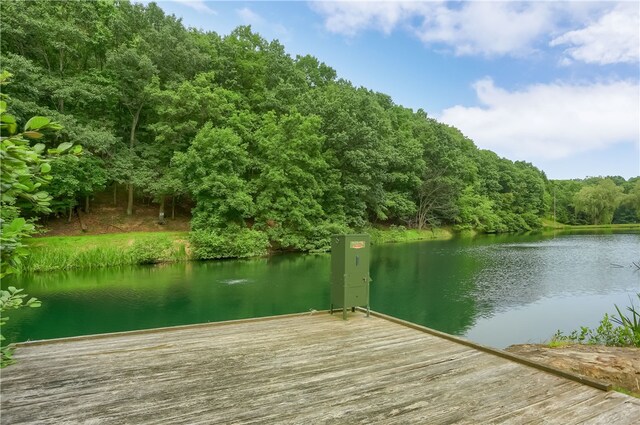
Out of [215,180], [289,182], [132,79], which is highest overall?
[132,79]

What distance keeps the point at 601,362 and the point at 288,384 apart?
4.55m

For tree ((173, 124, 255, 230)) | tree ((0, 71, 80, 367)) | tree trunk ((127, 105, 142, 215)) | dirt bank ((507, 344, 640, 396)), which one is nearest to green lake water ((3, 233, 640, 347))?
dirt bank ((507, 344, 640, 396))

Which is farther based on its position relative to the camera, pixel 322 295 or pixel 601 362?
pixel 322 295

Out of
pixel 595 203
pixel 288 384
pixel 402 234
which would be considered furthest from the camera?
pixel 595 203

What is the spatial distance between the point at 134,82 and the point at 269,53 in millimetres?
16218

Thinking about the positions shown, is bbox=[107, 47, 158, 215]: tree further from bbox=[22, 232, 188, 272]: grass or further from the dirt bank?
the dirt bank

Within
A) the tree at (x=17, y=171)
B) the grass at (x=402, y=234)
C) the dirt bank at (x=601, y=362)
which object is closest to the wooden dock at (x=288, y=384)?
the dirt bank at (x=601, y=362)

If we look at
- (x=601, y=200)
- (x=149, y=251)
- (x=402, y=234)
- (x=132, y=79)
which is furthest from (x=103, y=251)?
(x=601, y=200)

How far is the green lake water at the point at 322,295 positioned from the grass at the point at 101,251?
1109 mm

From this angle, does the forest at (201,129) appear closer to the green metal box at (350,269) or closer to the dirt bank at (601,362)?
the green metal box at (350,269)

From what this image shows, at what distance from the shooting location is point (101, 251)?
1855cm

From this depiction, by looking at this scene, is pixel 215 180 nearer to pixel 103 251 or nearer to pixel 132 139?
pixel 103 251

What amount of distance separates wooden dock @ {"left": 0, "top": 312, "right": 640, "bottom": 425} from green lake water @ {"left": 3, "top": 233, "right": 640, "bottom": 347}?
16.7ft

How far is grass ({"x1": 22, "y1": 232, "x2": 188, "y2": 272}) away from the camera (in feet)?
56.0
